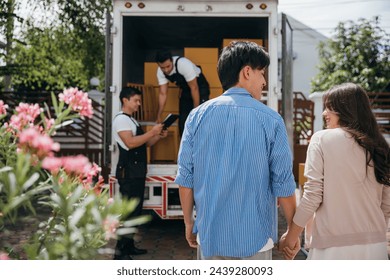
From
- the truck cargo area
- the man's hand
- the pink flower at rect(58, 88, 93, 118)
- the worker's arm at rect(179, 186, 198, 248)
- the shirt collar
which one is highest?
the truck cargo area

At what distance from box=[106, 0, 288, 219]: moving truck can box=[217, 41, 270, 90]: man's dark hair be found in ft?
9.36

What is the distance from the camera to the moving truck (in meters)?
5.05

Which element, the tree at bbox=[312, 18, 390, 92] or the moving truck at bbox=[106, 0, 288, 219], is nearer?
the moving truck at bbox=[106, 0, 288, 219]

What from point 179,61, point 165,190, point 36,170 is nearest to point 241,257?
point 36,170

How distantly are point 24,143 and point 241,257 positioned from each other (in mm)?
1001

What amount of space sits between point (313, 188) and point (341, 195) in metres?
0.12

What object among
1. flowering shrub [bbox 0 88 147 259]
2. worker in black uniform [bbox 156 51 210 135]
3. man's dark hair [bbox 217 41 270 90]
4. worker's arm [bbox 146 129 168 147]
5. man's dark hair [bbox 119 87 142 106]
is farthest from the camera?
worker in black uniform [bbox 156 51 210 135]

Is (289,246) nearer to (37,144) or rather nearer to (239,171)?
(239,171)

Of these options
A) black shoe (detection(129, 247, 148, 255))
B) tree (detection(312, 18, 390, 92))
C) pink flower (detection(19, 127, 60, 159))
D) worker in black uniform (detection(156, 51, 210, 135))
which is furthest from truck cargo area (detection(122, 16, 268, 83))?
pink flower (detection(19, 127, 60, 159))

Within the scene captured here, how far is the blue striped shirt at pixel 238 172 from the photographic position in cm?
213

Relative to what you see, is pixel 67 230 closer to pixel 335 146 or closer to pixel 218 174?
pixel 218 174

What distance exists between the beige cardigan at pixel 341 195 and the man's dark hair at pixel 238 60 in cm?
42

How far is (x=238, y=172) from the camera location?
2.12 m

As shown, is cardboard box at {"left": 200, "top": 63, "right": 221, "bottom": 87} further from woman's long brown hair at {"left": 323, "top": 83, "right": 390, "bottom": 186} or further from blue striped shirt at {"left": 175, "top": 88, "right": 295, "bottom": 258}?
blue striped shirt at {"left": 175, "top": 88, "right": 295, "bottom": 258}
